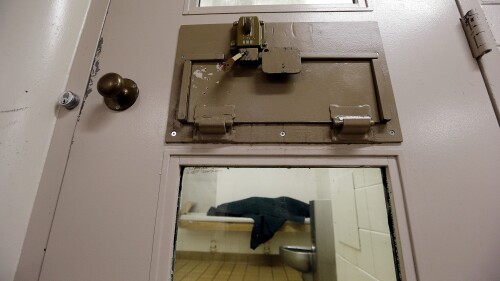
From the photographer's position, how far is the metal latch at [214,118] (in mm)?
595

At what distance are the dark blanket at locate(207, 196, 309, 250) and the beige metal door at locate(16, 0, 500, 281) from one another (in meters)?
0.35

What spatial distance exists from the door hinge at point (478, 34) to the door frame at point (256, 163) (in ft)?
1.23

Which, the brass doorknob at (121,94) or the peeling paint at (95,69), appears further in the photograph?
the peeling paint at (95,69)

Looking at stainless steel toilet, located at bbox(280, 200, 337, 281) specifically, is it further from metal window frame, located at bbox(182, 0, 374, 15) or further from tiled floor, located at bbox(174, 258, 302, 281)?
metal window frame, located at bbox(182, 0, 374, 15)

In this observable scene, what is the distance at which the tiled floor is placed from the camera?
632 mm

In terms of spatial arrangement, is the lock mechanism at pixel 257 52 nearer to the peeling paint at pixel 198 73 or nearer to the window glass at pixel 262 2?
the peeling paint at pixel 198 73

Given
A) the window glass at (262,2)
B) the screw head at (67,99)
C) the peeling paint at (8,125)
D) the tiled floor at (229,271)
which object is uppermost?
the window glass at (262,2)

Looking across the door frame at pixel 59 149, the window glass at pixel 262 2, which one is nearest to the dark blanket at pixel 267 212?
the door frame at pixel 59 149

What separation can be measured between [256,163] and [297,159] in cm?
11

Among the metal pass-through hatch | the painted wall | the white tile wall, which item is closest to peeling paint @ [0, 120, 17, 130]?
the painted wall

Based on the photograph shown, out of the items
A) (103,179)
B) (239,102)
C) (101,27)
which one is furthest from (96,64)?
(239,102)

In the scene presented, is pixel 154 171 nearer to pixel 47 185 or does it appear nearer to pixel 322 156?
pixel 47 185

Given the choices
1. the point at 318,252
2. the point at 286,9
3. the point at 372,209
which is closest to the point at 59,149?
the point at 286,9

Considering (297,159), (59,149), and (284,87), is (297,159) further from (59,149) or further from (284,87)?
(59,149)
